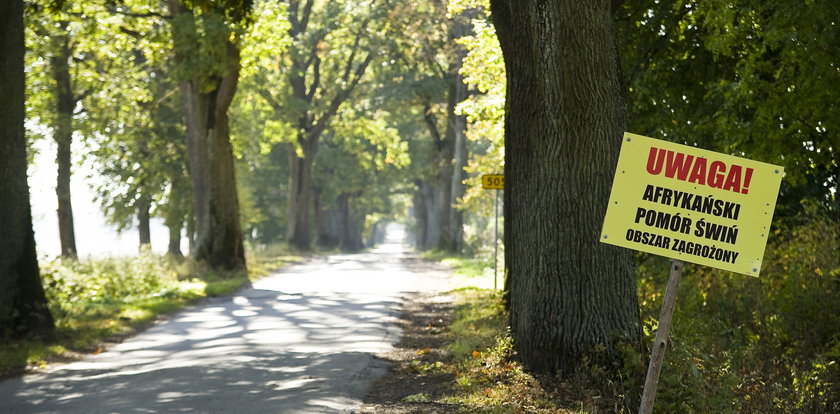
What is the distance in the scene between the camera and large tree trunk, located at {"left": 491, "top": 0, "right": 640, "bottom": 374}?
956 cm

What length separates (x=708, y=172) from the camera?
258 inches

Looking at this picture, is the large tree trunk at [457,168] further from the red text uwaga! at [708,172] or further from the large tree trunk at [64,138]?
the red text uwaga! at [708,172]

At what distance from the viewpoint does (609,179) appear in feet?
32.0

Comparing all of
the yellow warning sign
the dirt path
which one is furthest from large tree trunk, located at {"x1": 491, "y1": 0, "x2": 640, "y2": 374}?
the yellow warning sign

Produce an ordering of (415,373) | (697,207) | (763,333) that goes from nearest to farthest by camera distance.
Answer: (697,207) < (415,373) < (763,333)

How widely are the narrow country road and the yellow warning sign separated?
364 cm

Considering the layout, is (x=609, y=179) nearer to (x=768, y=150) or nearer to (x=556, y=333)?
(x=556, y=333)

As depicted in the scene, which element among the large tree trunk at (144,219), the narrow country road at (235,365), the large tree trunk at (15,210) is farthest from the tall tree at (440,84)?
the large tree trunk at (15,210)

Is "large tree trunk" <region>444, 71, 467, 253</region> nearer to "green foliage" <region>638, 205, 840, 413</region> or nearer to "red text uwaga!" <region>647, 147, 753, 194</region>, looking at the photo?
"green foliage" <region>638, 205, 840, 413</region>

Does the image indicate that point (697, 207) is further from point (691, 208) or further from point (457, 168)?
point (457, 168)

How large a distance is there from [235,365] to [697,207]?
708 centimetres

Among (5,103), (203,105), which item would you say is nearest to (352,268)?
(203,105)

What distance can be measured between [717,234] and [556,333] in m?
3.47

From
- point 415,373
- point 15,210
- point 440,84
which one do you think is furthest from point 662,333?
point 440,84
